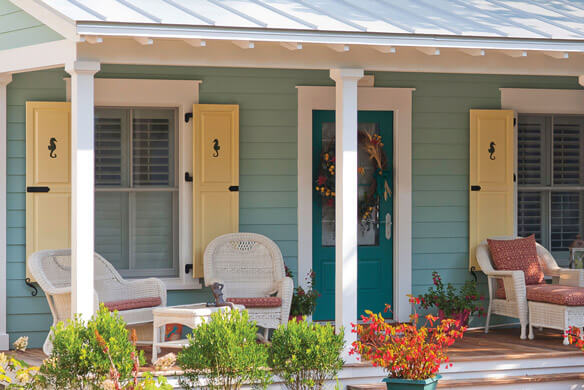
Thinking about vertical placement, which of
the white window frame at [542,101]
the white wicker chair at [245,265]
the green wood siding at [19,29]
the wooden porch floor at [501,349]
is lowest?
the wooden porch floor at [501,349]

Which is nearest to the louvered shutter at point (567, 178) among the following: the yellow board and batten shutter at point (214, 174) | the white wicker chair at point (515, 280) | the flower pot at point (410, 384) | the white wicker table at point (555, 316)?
the white wicker chair at point (515, 280)

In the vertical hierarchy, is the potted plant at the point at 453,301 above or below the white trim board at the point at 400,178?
below

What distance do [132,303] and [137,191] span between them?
1.19 metres

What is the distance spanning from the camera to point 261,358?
16.8 ft

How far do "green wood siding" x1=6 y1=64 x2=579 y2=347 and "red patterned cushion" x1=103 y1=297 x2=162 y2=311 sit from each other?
71 cm

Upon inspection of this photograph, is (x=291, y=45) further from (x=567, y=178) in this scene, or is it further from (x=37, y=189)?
(x=567, y=178)

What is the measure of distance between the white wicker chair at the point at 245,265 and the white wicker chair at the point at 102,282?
0.52 metres

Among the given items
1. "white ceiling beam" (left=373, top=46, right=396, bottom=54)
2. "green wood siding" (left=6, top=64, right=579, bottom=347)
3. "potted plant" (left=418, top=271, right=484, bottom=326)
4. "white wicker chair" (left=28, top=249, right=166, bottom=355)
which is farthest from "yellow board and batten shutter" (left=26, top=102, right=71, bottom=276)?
"potted plant" (left=418, top=271, right=484, bottom=326)

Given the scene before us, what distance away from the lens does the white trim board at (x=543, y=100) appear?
779 centimetres

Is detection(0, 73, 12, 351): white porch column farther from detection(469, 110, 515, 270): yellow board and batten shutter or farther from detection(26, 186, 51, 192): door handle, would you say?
detection(469, 110, 515, 270): yellow board and batten shutter

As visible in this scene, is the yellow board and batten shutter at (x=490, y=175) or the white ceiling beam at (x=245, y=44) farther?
the yellow board and batten shutter at (x=490, y=175)

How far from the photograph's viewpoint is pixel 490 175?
25.3ft

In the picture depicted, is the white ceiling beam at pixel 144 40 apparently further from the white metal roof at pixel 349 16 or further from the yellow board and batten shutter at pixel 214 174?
the yellow board and batten shutter at pixel 214 174

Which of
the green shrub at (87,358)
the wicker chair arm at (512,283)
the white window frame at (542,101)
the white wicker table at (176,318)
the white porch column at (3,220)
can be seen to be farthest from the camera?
the white window frame at (542,101)
